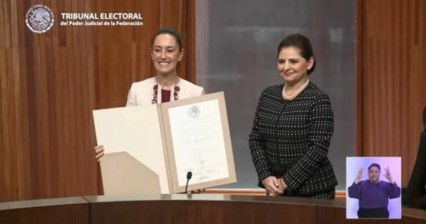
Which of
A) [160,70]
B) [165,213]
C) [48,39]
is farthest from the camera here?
[48,39]

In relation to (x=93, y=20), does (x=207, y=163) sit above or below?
below

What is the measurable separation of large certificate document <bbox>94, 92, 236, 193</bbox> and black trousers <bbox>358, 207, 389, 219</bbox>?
0.73 meters

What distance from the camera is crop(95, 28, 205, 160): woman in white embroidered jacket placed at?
285 centimetres

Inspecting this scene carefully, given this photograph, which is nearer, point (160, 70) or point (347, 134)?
point (160, 70)

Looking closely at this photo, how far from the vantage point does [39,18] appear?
14.7ft

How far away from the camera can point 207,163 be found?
90.0 inches

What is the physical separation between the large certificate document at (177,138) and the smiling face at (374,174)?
77 cm

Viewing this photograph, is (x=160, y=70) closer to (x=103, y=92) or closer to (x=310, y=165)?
(x=310, y=165)

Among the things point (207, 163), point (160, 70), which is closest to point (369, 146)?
point (160, 70)

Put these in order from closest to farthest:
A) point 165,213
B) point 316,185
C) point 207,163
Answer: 1. point 165,213
2. point 207,163
3. point 316,185

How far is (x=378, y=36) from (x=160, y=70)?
7.08 feet

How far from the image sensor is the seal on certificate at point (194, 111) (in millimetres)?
2326

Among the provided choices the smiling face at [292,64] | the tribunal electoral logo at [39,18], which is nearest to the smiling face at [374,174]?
the smiling face at [292,64]

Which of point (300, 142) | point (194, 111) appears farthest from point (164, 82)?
point (300, 142)
